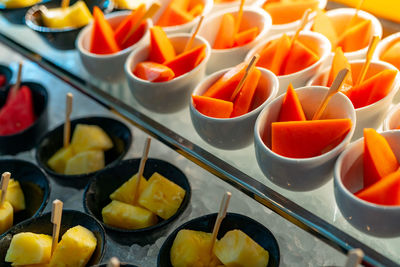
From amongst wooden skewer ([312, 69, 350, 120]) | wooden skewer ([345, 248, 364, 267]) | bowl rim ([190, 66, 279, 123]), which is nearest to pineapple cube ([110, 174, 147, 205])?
bowl rim ([190, 66, 279, 123])

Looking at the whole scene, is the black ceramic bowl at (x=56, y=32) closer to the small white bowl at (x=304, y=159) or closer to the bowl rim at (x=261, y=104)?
the bowl rim at (x=261, y=104)

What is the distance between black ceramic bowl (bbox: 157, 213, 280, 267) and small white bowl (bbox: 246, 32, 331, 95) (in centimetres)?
31

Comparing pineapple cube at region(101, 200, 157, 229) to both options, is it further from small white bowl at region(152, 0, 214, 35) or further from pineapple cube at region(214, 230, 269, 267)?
small white bowl at region(152, 0, 214, 35)

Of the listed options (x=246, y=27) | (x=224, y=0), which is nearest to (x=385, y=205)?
(x=246, y=27)

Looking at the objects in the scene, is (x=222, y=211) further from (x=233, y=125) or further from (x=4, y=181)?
(x=4, y=181)

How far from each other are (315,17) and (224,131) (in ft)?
1.51

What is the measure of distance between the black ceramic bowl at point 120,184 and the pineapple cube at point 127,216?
31mm

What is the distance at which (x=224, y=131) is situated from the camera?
3.39 feet

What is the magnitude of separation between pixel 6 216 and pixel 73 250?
0.80 feet

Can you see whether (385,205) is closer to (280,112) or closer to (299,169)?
(299,169)

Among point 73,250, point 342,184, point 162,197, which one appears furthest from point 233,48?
point 73,250

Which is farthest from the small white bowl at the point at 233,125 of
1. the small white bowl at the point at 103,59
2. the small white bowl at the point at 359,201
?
the small white bowl at the point at 103,59

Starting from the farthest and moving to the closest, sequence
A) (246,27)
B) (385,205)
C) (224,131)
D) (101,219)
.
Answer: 1. (246,27)
2. (101,219)
3. (224,131)
4. (385,205)

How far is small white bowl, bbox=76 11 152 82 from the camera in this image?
1330 mm
